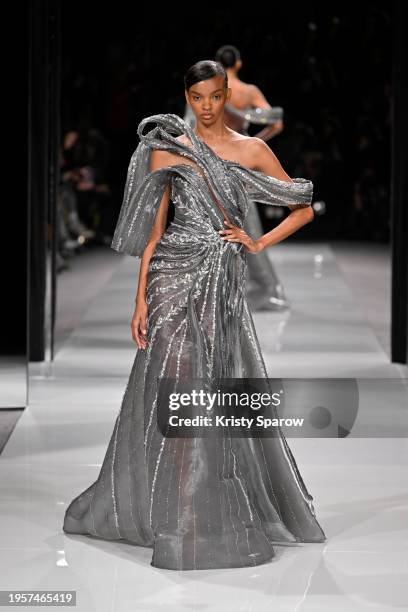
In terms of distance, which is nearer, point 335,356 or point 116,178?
point 335,356

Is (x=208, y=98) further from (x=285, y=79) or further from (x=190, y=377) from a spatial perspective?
(x=285, y=79)

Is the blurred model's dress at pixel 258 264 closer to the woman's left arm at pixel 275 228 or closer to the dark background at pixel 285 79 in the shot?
the dark background at pixel 285 79

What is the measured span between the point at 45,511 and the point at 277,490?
80cm

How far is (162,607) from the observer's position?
405cm

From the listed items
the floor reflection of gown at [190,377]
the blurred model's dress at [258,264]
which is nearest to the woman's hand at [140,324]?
the floor reflection of gown at [190,377]

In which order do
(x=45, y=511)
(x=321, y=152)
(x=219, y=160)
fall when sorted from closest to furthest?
1. (x=219, y=160)
2. (x=45, y=511)
3. (x=321, y=152)

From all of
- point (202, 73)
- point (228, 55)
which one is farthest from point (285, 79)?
point (202, 73)

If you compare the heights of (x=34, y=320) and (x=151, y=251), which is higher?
(x=151, y=251)

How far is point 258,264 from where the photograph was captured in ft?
33.8

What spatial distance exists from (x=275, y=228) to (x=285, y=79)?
6805 mm

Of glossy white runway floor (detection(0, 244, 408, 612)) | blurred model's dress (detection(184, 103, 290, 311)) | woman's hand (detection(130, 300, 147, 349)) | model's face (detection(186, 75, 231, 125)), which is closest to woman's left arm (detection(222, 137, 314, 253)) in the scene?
model's face (detection(186, 75, 231, 125))

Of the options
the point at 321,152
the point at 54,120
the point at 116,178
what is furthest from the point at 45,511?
the point at 116,178

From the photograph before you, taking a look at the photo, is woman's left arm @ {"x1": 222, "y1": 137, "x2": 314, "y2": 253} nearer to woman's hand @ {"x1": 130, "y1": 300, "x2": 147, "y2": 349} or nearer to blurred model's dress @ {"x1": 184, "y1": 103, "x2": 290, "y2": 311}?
woman's hand @ {"x1": 130, "y1": 300, "x2": 147, "y2": 349}

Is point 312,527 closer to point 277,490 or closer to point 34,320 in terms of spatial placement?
point 277,490
